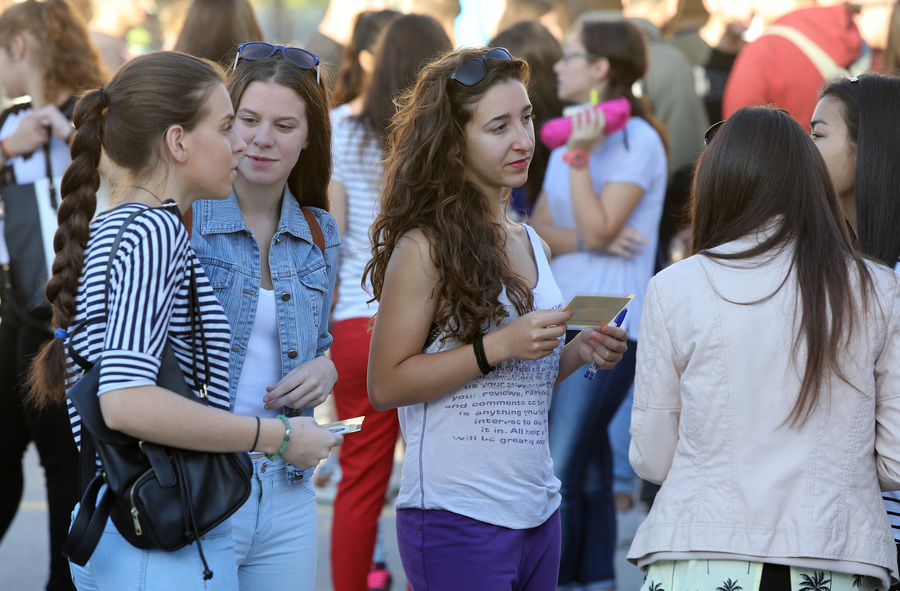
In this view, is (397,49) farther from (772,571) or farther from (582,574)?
(772,571)

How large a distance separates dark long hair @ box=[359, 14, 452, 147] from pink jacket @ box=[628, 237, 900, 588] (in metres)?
2.12

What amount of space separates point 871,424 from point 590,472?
2092 mm

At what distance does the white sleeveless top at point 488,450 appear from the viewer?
2.34m

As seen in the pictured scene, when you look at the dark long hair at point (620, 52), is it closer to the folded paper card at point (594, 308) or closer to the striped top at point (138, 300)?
the folded paper card at point (594, 308)

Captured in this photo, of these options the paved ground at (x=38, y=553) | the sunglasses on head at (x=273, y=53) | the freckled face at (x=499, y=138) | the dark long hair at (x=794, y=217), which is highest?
the sunglasses on head at (x=273, y=53)

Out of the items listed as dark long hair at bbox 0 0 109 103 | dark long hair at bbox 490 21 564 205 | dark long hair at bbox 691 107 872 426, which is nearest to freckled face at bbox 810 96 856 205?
dark long hair at bbox 691 107 872 426

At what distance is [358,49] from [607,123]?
1.23m


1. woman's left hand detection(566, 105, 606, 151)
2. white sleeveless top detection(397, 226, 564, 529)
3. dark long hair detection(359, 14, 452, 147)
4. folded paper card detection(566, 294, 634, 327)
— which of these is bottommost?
white sleeveless top detection(397, 226, 564, 529)

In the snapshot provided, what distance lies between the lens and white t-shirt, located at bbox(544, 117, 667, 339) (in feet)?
13.3

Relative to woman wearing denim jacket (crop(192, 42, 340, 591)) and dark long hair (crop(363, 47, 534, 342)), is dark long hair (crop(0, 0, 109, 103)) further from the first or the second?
dark long hair (crop(363, 47, 534, 342))

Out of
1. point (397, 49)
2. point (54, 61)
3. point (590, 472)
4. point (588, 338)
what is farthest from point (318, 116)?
point (590, 472)

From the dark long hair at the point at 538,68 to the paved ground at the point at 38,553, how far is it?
6.12 feet

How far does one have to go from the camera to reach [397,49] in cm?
399

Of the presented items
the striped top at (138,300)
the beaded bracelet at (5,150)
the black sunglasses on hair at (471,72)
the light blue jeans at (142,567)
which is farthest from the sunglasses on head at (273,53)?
the beaded bracelet at (5,150)
